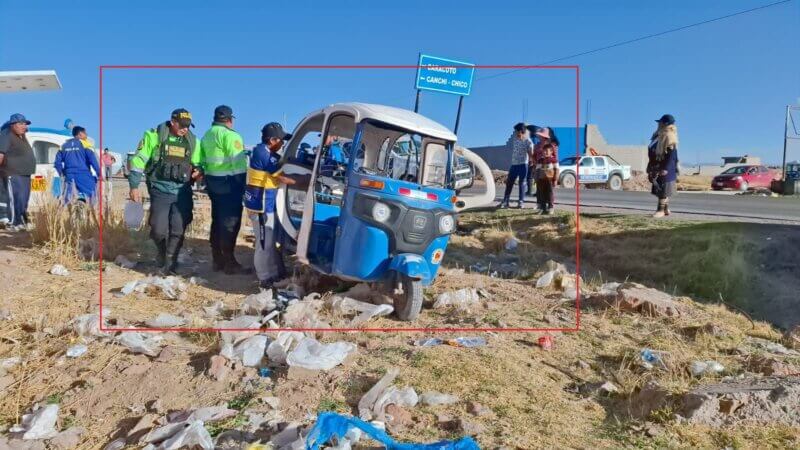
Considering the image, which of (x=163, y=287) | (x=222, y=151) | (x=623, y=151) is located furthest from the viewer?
(x=623, y=151)

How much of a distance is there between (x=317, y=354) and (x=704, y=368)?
2.65 m

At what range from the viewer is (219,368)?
11.8ft

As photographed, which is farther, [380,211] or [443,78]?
[443,78]

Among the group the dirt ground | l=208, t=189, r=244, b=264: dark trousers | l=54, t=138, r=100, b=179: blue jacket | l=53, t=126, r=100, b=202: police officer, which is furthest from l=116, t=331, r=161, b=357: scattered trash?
l=54, t=138, r=100, b=179: blue jacket

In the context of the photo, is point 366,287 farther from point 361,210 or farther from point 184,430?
point 184,430

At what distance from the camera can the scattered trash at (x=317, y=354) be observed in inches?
143

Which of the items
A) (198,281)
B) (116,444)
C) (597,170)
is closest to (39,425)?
(116,444)

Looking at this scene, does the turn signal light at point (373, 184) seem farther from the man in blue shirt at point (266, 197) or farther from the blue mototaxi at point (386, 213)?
the man in blue shirt at point (266, 197)

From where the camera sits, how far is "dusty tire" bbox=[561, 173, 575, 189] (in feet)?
78.0

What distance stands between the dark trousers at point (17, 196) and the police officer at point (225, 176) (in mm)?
3810

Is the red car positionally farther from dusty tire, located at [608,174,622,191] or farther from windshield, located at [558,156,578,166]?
windshield, located at [558,156,578,166]

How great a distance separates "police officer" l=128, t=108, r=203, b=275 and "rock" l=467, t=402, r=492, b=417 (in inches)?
170

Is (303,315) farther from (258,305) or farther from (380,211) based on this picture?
(380,211)

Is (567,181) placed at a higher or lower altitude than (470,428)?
higher
